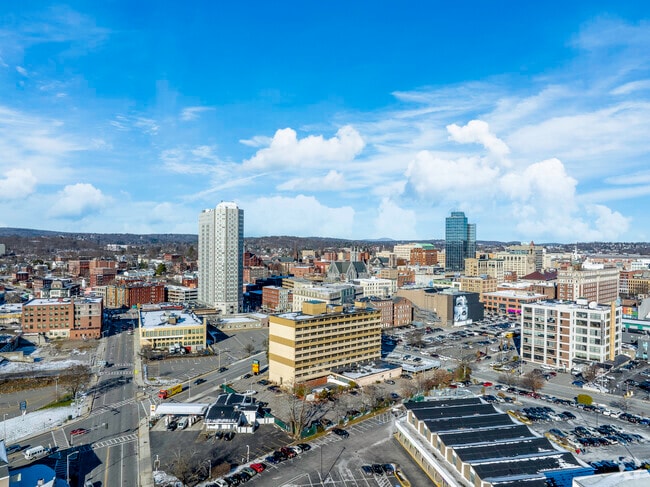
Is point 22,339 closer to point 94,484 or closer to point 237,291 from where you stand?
point 237,291

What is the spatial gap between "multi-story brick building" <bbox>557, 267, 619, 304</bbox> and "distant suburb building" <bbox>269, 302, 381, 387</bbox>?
57.4 meters

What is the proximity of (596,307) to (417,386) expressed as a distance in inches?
1139

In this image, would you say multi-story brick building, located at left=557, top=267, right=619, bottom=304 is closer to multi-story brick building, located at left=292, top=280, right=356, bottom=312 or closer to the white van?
multi-story brick building, located at left=292, top=280, right=356, bottom=312

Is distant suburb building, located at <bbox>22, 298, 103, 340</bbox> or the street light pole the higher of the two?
distant suburb building, located at <bbox>22, 298, 103, 340</bbox>

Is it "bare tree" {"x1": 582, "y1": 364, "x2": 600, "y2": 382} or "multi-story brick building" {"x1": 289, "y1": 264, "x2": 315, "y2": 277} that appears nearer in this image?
"bare tree" {"x1": 582, "y1": 364, "x2": 600, "y2": 382}

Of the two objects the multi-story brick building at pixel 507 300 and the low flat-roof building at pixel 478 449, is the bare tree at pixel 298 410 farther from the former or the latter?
the multi-story brick building at pixel 507 300

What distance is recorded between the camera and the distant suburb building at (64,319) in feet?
277

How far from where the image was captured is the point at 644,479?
25.5 m

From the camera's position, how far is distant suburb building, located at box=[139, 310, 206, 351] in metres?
75.4

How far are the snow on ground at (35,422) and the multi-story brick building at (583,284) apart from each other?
91.4 m

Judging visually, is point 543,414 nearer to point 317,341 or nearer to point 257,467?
point 317,341

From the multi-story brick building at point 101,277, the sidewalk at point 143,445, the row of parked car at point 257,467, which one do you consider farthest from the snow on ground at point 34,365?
the multi-story brick building at point 101,277

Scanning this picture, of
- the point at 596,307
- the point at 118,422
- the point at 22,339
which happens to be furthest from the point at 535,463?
the point at 22,339

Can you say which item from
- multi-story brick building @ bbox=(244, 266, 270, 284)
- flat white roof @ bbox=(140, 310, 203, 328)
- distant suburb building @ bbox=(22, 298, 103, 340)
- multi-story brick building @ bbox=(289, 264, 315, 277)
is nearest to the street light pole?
flat white roof @ bbox=(140, 310, 203, 328)
